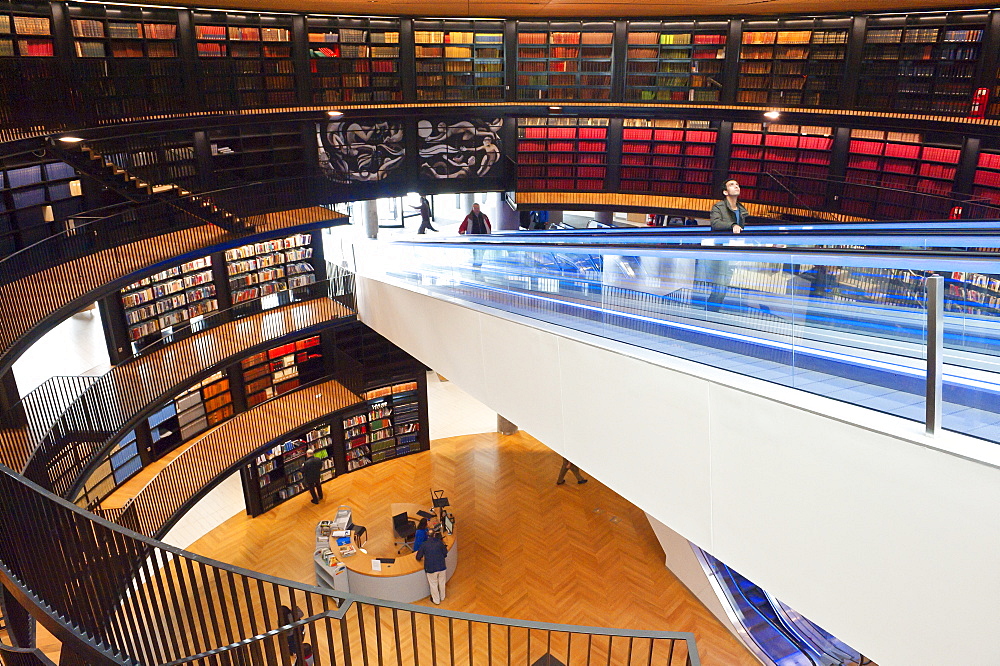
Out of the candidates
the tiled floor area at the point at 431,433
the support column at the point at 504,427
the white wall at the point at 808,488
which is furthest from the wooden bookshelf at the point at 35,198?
the support column at the point at 504,427

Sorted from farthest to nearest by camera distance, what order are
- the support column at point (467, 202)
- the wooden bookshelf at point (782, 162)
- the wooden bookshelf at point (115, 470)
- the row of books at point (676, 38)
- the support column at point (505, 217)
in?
the support column at point (467, 202)
the support column at point (505, 217)
the row of books at point (676, 38)
the wooden bookshelf at point (782, 162)
the wooden bookshelf at point (115, 470)

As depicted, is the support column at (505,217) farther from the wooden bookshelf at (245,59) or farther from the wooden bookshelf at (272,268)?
the wooden bookshelf at (245,59)

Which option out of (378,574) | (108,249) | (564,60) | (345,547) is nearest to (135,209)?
(108,249)

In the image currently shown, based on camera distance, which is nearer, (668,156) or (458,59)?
(458,59)

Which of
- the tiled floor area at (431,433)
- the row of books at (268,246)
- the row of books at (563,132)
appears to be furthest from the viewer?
the row of books at (563,132)

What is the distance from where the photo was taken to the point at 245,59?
33.6ft

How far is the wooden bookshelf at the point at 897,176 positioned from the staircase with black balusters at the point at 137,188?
29.1ft

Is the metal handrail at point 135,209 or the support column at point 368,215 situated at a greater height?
the metal handrail at point 135,209

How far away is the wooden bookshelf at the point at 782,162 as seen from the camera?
10.6m

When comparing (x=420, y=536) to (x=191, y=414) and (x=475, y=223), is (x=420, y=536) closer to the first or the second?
(x=191, y=414)

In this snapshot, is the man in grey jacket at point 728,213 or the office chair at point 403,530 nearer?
the man in grey jacket at point 728,213

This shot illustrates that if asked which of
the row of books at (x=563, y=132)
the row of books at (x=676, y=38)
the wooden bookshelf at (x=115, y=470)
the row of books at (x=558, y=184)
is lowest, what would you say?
the wooden bookshelf at (x=115, y=470)

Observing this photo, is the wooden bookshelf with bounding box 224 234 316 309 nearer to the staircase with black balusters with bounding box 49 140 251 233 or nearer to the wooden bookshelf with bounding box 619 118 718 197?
the staircase with black balusters with bounding box 49 140 251 233

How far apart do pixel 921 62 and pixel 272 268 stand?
999 cm
